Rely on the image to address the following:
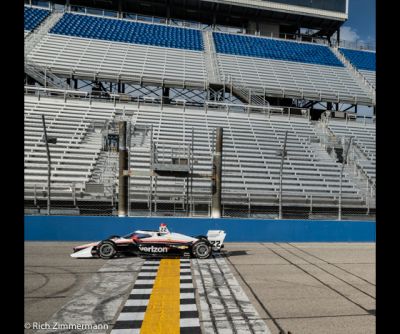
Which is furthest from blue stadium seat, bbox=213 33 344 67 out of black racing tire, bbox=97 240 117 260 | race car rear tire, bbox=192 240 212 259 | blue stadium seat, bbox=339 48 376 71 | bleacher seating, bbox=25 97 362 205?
black racing tire, bbox=97 240 117 260

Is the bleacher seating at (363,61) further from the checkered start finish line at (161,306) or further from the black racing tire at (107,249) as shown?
the checkered start finish line at (161,306)

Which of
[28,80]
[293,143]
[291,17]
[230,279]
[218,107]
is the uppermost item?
[291,17]

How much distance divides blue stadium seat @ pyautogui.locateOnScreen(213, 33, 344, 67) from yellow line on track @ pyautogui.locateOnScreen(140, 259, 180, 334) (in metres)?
25.6

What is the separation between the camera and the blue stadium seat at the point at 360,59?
31.5m

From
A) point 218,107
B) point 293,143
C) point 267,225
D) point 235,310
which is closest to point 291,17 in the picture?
point 218,107

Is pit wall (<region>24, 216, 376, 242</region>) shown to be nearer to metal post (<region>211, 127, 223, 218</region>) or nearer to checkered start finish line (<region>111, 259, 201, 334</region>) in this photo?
metal post (<region>211, 127, 223, 218</region>)

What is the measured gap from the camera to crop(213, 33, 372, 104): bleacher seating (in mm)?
25656

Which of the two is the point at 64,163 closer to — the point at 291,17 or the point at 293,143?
the point at 293,143

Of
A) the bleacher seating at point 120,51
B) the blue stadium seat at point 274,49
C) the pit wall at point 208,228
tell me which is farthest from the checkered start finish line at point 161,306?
the blue stadium seat at point 274,49

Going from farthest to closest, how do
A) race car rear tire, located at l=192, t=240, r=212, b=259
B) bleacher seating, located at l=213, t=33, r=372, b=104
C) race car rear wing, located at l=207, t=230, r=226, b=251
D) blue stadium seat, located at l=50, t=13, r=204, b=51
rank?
blue stadium seat, located at l=50, t=13, r=204, b=51 → bleacher seating, located at l=213, t=33, r=372, b=104 → race car rear wing, located at l=207, t=230, r=226, b=251 → race car rear tire, located at l=192, t=240, r=212, b=259

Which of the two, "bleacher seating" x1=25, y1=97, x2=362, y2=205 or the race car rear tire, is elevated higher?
"bleacher seating" x1=25, y1=97, x2=362, y2=205
